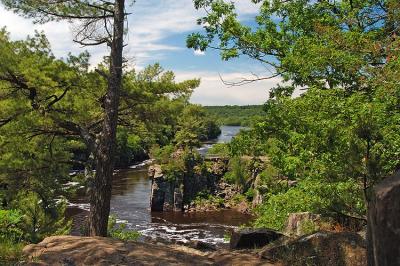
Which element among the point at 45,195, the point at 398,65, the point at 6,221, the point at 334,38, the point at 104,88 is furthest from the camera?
the point at 45,195

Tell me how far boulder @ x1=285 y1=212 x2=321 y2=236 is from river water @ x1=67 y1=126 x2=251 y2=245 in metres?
20.5

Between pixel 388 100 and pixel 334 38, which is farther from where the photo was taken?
pixel 334 38

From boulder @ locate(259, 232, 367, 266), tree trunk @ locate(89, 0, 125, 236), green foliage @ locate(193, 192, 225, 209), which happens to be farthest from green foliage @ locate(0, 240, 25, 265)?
green foliage @ locate(193, 192, 225, 209)

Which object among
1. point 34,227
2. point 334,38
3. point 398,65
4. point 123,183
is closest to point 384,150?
point 398,65

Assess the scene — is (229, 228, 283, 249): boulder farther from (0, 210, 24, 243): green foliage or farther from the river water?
the river water

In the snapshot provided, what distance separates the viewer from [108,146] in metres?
10.7

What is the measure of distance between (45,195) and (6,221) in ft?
41.3

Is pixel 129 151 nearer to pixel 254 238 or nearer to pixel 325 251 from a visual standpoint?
pixel 254 238

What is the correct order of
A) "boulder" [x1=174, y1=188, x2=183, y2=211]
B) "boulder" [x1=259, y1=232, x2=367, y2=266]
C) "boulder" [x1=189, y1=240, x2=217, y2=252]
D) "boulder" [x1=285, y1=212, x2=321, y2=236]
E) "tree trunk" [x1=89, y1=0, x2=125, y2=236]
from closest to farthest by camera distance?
"boulder" [x1=259, y1=232, x2=367, y2=266] < "boulder" [x1=189, y1=240, x2=217, y2=252] < "boulder" [x1=285, y1=212, x2=321, y2=236] < "tree trunk" [x1=89, y1=0, x2=125, y2=236] < "boulder" [x1=174, y1=188, x2=183, y2=211]

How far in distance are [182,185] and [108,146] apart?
1395 inches

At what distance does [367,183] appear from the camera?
732cm

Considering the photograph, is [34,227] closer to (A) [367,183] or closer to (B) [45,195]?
(B) [45,195]

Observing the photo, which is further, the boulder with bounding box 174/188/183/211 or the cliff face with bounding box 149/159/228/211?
the boulder with bounding box 174/188/183/211

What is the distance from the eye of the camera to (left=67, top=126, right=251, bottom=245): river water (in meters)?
33.8
